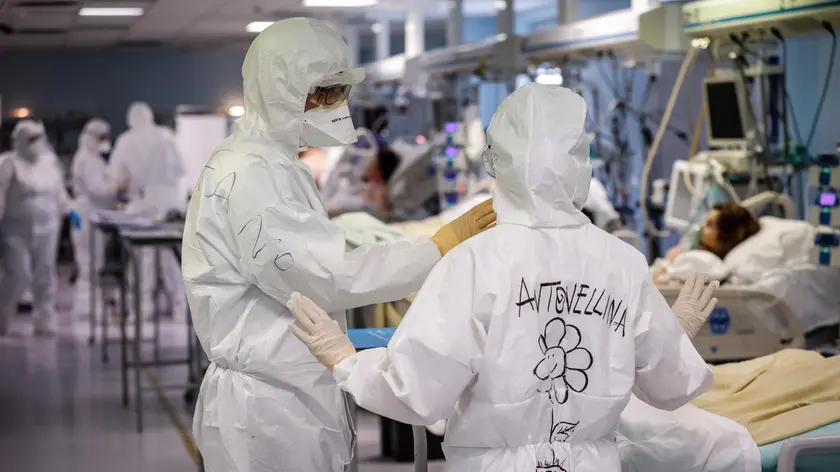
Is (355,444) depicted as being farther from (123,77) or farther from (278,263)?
(123,77)

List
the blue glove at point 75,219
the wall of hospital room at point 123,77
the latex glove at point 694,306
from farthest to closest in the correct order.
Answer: the wall of hospital room at point 123,77 < the blue glove at point 75,219 < the latex glove at point 694,306

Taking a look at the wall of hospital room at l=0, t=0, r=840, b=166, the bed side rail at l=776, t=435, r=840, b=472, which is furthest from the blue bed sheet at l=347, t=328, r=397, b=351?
the wall of hospital room at l=0, t=0, r=840, b=166

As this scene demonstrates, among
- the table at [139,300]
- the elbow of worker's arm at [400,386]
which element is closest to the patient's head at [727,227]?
the table at [139,300]

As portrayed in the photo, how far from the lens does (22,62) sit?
16656mm

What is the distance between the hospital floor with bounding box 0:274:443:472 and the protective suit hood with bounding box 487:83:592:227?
10.9 feet

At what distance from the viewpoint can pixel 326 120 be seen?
9.66 ft

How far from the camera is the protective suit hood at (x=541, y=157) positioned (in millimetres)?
2250

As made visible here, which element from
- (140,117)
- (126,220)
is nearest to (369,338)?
(126,220)

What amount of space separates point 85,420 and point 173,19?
6.61 meters

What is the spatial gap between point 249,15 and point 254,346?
31.6 ft

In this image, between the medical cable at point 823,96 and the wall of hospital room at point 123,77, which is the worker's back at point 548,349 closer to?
the medical cable at point 823,96

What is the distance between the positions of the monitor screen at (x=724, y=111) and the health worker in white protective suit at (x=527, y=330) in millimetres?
4075

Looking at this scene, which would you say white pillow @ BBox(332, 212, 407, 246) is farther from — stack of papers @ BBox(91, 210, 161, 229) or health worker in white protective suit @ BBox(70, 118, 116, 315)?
health worker in white protective suit @ BBox(70, 118, 116, 315)

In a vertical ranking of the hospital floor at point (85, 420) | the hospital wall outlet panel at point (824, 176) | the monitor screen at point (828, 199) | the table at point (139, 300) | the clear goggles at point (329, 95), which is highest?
the clear goggles at point (329, 95)
